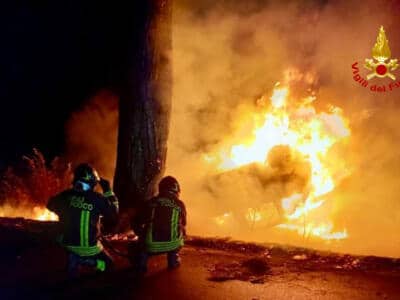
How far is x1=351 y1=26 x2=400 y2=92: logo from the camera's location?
12156 millimetres

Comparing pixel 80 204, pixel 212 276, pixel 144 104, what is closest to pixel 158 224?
pixel 212 276

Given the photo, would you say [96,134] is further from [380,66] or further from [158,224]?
[380,66]

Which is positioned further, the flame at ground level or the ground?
the flame at ground level

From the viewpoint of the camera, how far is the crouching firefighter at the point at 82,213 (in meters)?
5.15

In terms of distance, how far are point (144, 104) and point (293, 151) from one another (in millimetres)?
5063

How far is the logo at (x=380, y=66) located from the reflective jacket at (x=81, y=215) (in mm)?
9294

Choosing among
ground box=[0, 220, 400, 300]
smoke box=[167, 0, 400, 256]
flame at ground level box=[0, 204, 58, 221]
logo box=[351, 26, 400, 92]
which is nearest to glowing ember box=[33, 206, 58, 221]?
flame at ground level box=[0, 204, 58, 221]

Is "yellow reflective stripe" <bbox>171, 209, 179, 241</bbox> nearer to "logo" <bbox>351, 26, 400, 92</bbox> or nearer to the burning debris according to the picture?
the burning debris

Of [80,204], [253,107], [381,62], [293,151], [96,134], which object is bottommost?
[80,204]

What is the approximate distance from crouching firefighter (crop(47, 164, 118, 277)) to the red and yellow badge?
30.7ft

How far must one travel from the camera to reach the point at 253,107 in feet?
39.3

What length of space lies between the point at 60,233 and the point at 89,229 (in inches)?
16.5

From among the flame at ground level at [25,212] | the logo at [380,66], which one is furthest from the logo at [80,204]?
the logo at [380,66]

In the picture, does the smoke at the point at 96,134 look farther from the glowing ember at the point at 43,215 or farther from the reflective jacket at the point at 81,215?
the reflective jacket at the point at 81,215
